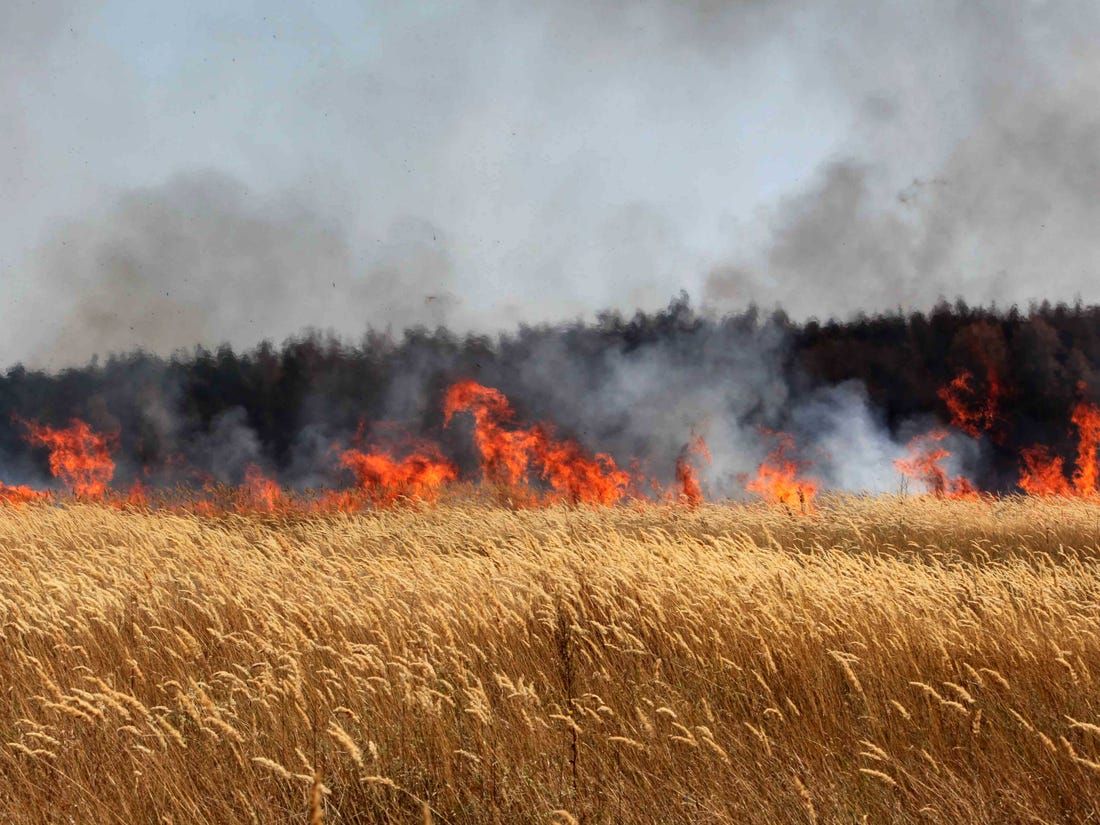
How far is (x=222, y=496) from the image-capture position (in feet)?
76.3

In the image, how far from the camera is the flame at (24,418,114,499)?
2847cm

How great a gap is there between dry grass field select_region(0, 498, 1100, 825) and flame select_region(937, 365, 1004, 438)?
27.9m

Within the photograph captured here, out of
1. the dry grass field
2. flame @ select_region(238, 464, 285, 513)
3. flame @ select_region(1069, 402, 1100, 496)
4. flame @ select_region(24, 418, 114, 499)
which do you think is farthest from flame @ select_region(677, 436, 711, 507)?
the dry grass field

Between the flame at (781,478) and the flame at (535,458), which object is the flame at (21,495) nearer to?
the flame at (535,458)

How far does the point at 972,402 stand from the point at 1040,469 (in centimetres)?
369

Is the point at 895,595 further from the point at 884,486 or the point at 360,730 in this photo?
the point at 884,486

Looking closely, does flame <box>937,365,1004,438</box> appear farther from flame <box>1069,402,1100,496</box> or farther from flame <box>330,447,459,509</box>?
flame <box>330,447,459,509</box>

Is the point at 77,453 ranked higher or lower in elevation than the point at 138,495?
higher

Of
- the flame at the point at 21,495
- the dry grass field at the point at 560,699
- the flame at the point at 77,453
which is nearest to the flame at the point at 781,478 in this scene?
the dry grass field at the point at 560,699

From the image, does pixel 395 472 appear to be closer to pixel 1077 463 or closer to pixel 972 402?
pixel 972 402

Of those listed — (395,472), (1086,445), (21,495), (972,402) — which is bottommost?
(21,495)

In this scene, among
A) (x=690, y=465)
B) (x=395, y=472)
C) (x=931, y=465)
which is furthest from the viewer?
(x=931, y=465)

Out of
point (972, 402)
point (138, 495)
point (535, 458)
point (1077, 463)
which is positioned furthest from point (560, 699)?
point (972, 402)

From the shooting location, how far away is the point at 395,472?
27.3 metres
